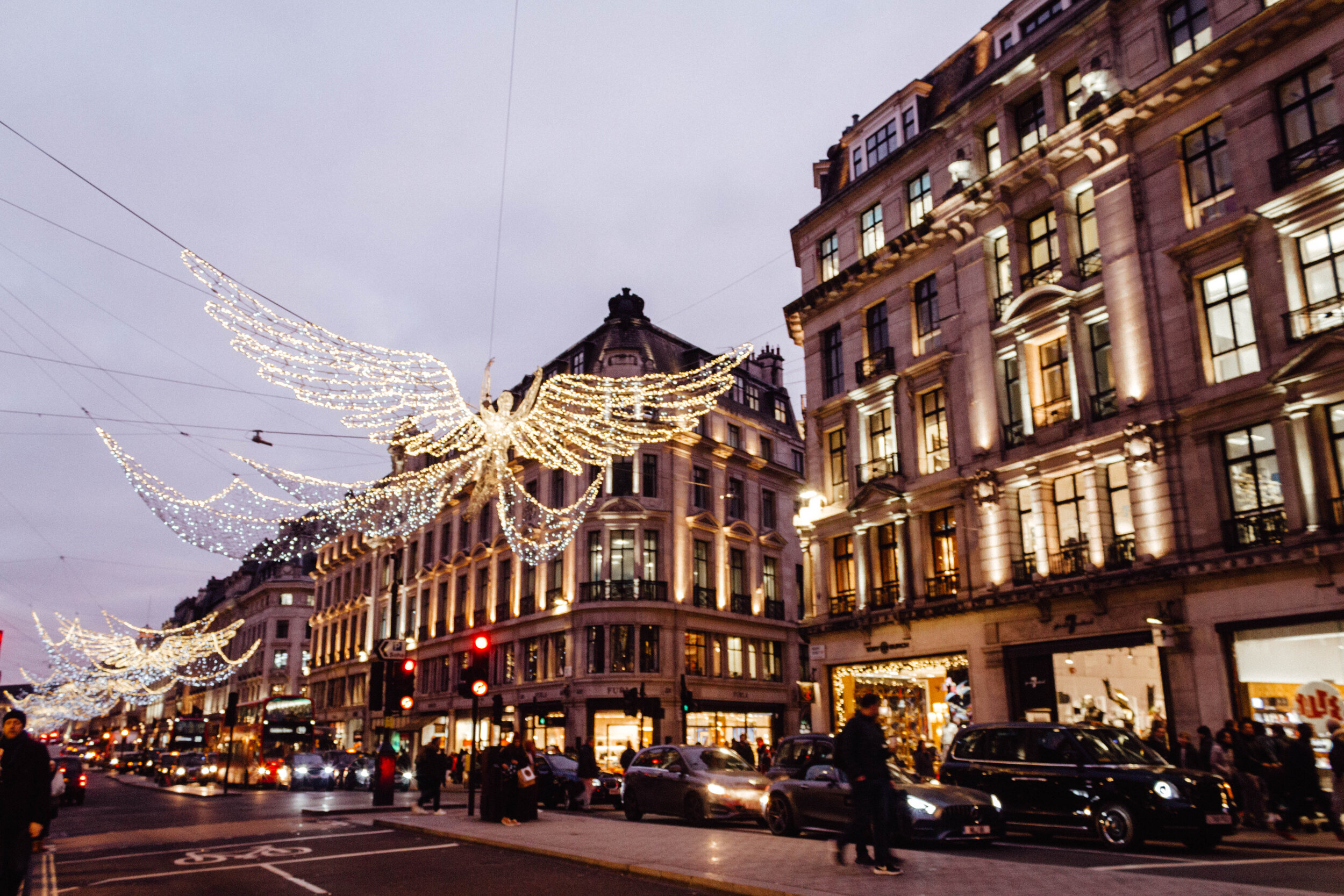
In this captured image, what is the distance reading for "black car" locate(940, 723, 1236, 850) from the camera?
477 inches

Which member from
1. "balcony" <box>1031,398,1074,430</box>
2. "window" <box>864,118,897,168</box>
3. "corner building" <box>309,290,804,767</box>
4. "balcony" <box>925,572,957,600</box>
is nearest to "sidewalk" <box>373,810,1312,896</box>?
"balcony" <box>925,572,957,600</box>

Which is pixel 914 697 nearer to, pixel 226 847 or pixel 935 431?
pixel 935 431

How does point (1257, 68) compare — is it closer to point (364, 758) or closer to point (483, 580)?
point (364, 758)

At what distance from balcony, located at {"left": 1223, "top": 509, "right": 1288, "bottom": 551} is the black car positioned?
7140 millimetres

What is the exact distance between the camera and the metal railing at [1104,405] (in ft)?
71.7

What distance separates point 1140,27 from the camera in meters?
22.4

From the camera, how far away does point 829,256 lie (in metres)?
32.3

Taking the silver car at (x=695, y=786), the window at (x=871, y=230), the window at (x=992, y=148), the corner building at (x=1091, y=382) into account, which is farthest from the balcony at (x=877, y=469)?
the silver car at (x=695, y=786)

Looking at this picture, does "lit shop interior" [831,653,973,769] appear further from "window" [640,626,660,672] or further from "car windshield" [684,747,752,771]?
"window" [640,626,660,672]

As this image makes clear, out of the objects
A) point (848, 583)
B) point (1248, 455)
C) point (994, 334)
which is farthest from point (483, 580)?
point (1248, 455)

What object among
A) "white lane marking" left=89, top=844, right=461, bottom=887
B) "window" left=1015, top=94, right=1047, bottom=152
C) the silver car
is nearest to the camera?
"white lane marking" left=89, top=844, right=461, bottom=887

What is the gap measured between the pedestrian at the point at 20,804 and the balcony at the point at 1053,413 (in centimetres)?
2119

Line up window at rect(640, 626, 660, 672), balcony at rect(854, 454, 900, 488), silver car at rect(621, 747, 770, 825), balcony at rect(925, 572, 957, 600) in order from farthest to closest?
1. window at rect(640, 626, 660, 672)
2. balcony at rect(854, 454, 900, 488)
3. balcony at rect(925, 572, 957, 600)
4. silver car at rect(621, 747, 770, 825)

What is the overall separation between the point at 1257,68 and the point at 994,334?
8.08 meters
